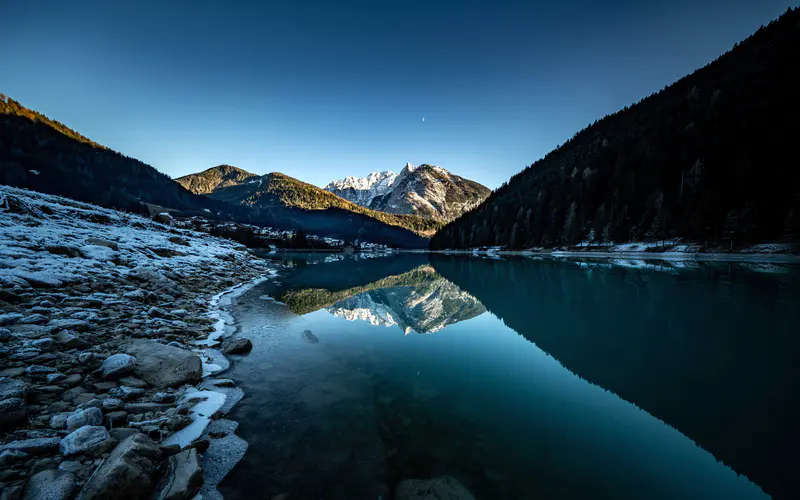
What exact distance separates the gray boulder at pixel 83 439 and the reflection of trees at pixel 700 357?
10244 millimetres

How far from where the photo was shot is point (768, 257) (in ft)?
159

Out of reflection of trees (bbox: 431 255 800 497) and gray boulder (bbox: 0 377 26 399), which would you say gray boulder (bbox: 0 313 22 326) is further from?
reflection of trees (bbox: 431 255 800 497)

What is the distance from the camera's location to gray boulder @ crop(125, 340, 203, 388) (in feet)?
21.7

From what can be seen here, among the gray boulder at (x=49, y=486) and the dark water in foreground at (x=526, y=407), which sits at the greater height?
the gray boulder at (x=49, y=486)

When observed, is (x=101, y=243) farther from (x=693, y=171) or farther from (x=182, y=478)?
(x=693, y=171)

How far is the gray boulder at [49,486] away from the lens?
3174 millimetres

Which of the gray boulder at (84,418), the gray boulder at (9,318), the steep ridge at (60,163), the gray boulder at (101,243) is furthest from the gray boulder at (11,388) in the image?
the steep ridge at (60,163)

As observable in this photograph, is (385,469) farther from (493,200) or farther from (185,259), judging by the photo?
(493,200)

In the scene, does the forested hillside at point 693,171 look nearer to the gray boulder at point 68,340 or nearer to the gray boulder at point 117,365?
the gray boulder at point 117,365

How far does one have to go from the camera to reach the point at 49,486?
3.25m

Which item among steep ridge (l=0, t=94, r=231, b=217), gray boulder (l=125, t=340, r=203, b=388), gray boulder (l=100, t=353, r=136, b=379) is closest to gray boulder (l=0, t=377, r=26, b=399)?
gray boulder (l=100, t=353, r=136, b=379)

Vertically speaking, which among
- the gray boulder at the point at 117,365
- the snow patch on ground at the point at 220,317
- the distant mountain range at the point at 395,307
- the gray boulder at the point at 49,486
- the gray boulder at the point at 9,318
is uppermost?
the gray boulder at the point at 9,318

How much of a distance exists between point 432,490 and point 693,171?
11757 cm

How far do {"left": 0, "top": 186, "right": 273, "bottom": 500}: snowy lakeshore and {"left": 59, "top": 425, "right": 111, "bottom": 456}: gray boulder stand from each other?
0.01 meters
